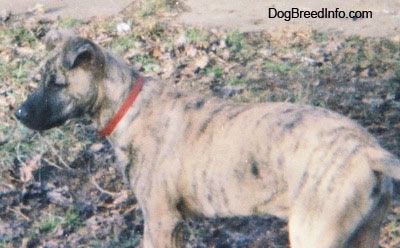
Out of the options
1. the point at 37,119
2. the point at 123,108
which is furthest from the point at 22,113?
the point at 123,108

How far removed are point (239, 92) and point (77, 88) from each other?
2.60m

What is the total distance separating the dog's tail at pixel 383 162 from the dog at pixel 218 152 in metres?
0.01

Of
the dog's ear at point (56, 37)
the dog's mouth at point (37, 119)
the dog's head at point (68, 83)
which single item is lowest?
the dog's mouth at point (37, 119)

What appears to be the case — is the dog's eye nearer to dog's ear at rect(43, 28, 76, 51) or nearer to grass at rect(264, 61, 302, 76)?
dog's ear at rect(43, 28, 76, 51)

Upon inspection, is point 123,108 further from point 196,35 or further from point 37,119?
point 196,35

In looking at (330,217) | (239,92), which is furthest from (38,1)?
(330,217)

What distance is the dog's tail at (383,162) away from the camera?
4.38 m

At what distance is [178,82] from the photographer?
8.04 metres

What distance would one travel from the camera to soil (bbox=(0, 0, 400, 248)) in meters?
6.26

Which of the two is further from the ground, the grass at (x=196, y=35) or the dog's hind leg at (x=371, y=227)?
the grass at (x=196, y=35)

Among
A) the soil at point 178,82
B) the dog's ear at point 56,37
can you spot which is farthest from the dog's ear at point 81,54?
the soil at point 178,82

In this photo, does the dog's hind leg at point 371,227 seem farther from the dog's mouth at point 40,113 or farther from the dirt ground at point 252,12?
the dirt ground at point 252,12

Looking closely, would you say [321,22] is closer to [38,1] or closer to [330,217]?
[38,1]

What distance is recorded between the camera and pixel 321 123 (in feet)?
16.0
